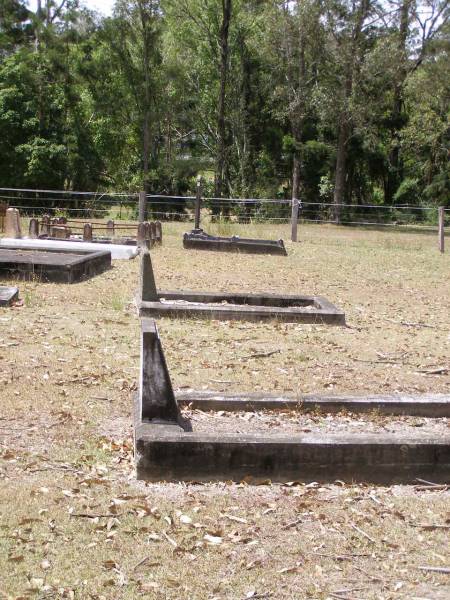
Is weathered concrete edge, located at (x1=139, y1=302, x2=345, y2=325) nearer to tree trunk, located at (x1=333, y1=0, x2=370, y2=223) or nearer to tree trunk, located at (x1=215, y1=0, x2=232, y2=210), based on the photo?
tree trunk, located at (x1=333, y1=0, x2=370, y2=223)

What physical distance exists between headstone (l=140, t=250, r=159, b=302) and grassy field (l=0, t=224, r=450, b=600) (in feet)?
1.25

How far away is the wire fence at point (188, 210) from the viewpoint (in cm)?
2628

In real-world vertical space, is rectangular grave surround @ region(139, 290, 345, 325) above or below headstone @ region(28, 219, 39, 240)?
below

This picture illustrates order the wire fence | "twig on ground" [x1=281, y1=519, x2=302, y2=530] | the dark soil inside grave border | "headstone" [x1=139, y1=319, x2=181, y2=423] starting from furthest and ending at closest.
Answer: the wire fence → the dark soil inside grave border → "headstone" [x1=139, y1=319, x2=181, y2=423] → "twig on ground" [x1=281, y1=519, x2=302, y2=530]

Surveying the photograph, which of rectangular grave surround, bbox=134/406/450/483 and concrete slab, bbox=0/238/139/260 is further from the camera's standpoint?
concrete slab, bbox=0/238/139/260

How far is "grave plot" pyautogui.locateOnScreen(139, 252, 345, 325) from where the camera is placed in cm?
948

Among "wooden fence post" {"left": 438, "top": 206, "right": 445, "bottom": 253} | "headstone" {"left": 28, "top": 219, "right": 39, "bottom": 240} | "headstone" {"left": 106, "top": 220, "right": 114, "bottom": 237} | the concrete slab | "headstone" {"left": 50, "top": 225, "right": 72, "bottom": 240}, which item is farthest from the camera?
"wooden fence post" {"left": 438, "top": 206, "right": 445, "bottom": 253}

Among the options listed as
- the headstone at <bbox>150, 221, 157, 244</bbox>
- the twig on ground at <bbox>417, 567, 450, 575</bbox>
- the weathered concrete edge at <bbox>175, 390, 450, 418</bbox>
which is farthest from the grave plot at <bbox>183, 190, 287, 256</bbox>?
the twig on ground at <bbox>417, 567, 450, 575</bbox>

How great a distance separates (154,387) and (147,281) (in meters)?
4.93

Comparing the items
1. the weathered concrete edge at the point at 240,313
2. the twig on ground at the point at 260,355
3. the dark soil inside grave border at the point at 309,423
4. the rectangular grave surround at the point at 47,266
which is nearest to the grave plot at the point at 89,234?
the rectangular grave surround at the point at 47,266

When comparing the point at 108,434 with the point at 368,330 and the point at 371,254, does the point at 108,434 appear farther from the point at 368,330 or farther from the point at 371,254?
the point at 371,254

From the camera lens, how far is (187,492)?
453 cm

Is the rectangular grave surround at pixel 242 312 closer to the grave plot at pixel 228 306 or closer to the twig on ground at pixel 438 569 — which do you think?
the grave plot at pixel 228 306

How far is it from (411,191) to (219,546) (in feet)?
111
